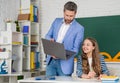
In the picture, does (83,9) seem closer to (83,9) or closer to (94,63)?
(83,9)

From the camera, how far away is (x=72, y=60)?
2758 millimetres

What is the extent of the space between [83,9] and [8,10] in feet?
5.00

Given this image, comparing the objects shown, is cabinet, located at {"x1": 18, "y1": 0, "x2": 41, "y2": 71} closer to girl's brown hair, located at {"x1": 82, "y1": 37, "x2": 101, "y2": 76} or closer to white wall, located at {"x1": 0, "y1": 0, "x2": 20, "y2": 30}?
white wall, located at {"x1": 0, "y1": 0, "x2": 20, "y2": 30}

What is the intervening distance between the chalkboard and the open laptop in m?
1.80

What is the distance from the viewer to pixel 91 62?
274cm

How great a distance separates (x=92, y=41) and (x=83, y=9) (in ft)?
6.75

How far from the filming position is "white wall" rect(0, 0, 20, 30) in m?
4.75

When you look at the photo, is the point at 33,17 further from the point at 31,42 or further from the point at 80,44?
the point at 80,44

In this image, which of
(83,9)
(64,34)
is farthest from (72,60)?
(83,9)

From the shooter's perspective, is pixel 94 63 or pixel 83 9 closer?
pixel 94 63

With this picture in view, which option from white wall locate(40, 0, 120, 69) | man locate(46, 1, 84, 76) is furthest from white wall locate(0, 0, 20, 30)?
man locate(46, 1, 84, 76)

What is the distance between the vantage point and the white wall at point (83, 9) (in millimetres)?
4543

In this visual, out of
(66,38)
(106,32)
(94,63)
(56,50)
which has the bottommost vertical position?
(94,63)

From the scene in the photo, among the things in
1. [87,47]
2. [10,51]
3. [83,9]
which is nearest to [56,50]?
[87,47]
